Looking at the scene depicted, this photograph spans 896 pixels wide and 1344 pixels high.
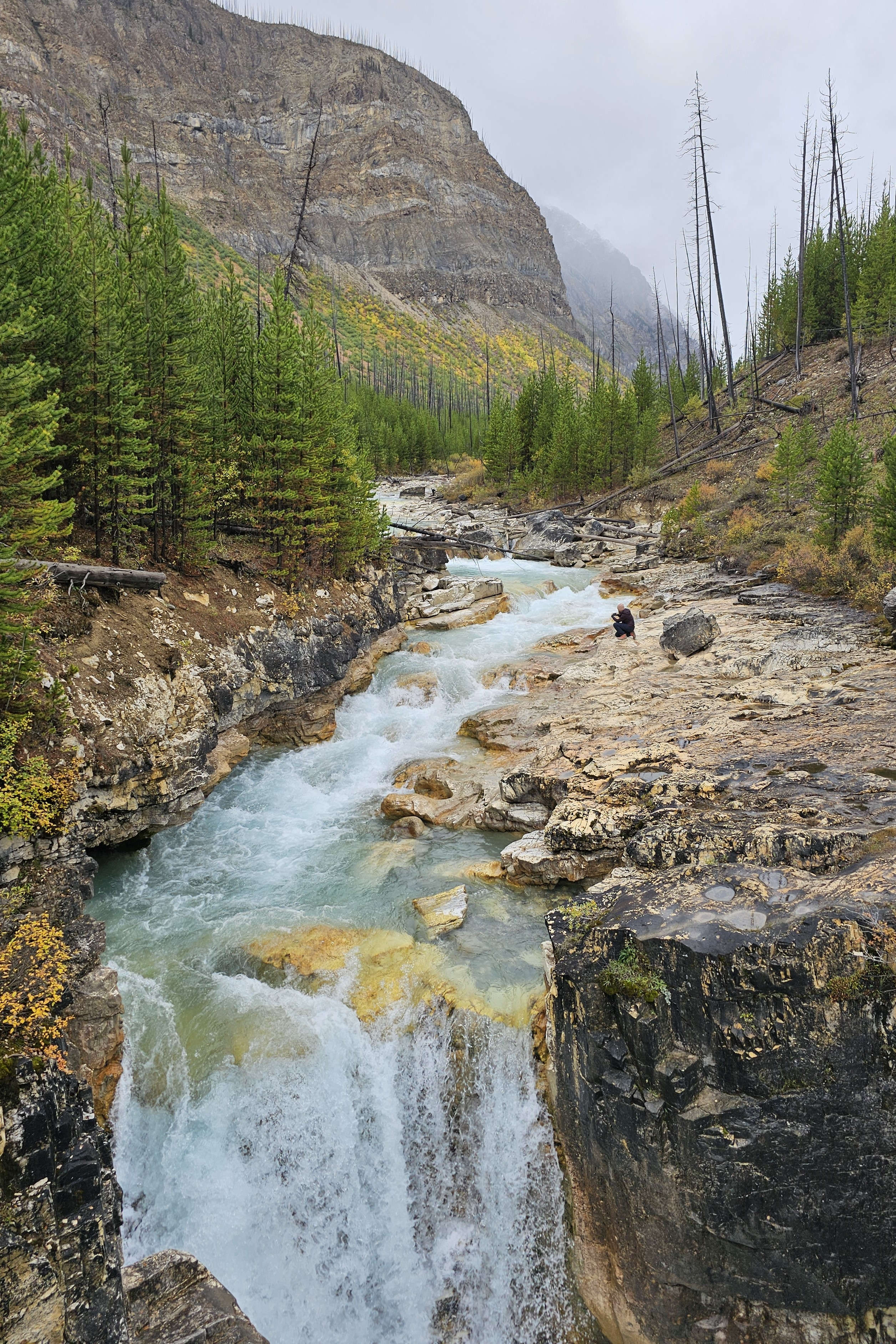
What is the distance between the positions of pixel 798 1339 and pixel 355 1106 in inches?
213

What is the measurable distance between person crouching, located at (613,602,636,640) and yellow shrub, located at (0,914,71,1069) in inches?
725

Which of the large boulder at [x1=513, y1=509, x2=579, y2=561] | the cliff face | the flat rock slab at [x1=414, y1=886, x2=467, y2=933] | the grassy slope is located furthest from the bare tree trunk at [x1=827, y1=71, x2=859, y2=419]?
the cliff face

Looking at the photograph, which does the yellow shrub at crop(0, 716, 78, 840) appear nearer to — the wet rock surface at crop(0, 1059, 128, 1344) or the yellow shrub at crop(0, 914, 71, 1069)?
the yellow shrub at crop(0, 914, 71, 1069)

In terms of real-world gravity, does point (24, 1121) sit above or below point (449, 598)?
below

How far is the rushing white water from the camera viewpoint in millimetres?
7629

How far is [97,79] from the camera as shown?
13638cm

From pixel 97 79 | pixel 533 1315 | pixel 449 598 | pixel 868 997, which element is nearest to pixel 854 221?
pixel 449 598

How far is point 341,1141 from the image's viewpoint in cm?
845

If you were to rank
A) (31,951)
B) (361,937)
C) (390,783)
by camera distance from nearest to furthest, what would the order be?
(31,951), (361,937), (390,783)

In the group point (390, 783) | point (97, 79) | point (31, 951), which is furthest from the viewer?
point (97, 79)

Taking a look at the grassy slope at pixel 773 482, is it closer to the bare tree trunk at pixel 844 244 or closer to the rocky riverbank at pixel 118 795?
the bare tree trunk at pixel 844 244

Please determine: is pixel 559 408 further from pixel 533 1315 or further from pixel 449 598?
pixel 533 1315

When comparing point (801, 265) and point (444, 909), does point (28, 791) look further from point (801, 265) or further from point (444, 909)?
point (801, 265)

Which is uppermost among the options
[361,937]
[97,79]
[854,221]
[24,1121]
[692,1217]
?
[97,79]
